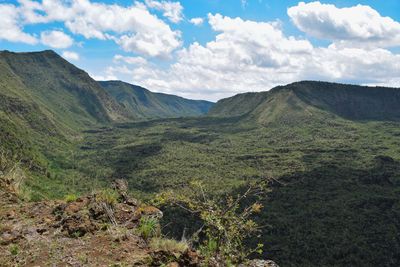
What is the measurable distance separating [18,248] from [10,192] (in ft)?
20.3

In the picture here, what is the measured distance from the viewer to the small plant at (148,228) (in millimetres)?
14250

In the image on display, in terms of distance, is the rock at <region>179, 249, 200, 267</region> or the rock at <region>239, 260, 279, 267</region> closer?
the rock at <region>179, 249, 200, 267</region>

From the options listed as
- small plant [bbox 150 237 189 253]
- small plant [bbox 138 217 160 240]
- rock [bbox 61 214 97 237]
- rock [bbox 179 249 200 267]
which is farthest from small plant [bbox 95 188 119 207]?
rock [bbox 179 249 200 267]

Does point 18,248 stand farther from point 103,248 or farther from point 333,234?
point 333,234

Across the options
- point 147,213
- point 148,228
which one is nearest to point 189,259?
point 148,228

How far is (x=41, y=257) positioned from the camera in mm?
12164

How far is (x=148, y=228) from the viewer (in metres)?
14.3

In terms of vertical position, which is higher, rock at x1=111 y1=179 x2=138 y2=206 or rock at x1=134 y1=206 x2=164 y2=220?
rock at x1=111 y1=179 x2=138 y2=206

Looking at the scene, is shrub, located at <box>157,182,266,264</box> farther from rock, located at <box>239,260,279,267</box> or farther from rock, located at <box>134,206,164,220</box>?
rock, located at <box>134,206,164,220</box>

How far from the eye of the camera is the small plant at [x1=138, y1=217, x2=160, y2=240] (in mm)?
14250

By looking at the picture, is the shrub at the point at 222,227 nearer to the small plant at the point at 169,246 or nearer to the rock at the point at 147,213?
the small plant at the point at 169,246

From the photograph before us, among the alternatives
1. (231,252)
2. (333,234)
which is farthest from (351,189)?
(231,252)

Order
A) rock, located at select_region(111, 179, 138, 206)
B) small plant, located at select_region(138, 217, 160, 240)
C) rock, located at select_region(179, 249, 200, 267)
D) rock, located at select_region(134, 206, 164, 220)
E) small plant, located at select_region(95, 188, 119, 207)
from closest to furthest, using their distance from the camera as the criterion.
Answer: rock, located at select_region(179, 249, 200, 267), small plant, located at select_region(138, 217, 160, 240), rock, located at select_region(134, 206, 164, 220), small plant, located at select_region(95, 188, 119, 207), rock, located at select_region(111, 179, 138, 206)

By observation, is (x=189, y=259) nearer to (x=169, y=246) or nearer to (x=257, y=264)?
(x=169, y=246)
